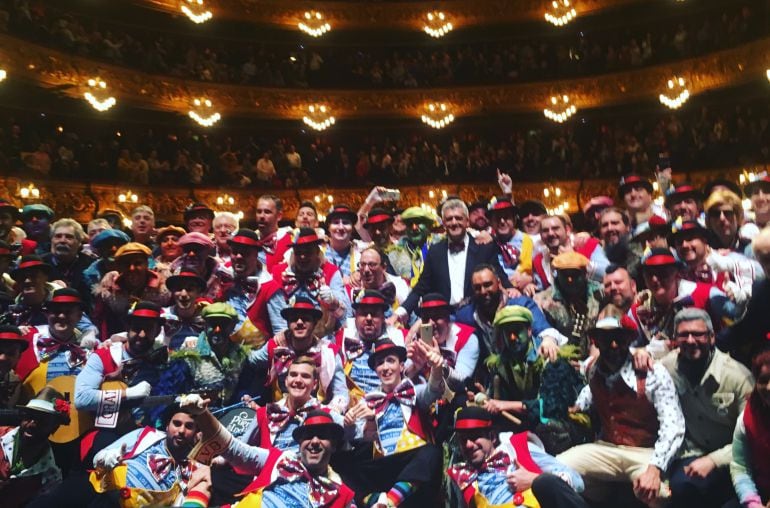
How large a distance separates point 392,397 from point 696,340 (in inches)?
87.1

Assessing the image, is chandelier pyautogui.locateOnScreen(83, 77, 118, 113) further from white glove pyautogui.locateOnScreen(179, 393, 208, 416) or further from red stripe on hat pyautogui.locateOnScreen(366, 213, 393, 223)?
white glove pyautogui.locateOnScreen(179, 393, 208, 416)

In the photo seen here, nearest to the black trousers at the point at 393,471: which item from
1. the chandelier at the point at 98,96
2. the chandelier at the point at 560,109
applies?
the chandelier at the point at 98,96

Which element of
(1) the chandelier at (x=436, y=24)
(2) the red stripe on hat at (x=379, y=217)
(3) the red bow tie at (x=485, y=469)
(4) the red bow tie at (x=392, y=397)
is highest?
(1) the chandelier at (x=436, y=24)

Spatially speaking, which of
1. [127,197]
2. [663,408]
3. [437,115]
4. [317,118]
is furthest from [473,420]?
[437,115]

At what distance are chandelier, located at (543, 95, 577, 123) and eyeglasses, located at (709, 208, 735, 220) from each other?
13.7 m

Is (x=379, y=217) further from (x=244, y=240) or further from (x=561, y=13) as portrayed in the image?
(x=561, y=13)

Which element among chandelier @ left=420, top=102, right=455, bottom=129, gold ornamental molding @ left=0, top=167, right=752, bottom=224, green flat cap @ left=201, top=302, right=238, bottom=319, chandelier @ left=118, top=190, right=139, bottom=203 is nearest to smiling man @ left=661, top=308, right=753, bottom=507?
green flat cap @ left=201, top=302, right=238, bottom=319

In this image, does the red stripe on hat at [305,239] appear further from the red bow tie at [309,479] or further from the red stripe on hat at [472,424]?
the red stripe on hat at [472,424]

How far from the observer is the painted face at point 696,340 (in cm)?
424

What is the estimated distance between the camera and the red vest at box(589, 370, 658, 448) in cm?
445

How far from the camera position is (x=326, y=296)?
6.32m

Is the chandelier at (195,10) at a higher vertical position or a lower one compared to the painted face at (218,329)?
higher

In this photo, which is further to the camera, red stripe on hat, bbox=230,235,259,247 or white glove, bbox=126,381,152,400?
red stripe on hat, bbox=230,235,259,247

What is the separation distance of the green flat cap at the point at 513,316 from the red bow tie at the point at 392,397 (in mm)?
881
